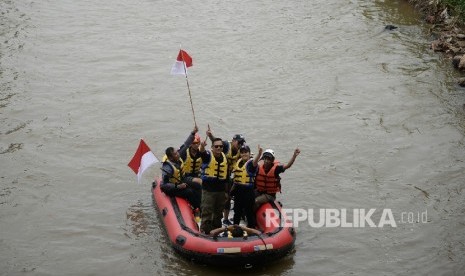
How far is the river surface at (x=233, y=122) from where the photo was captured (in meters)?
9.36

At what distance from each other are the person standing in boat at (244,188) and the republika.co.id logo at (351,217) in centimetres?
101

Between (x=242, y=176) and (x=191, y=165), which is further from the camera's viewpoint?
(x=191, y=165)

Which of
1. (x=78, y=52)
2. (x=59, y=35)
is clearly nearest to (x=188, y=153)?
(x=78, y=52)

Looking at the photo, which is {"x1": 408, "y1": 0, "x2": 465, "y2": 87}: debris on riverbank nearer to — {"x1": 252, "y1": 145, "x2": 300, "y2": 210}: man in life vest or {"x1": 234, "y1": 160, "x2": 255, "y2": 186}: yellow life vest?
{"x1": 252, "y1": 145, "x2": 300, "y2": 210}: man in life vest

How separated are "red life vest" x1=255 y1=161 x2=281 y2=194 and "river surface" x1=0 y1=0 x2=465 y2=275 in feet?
3.10

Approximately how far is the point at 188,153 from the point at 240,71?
683cm

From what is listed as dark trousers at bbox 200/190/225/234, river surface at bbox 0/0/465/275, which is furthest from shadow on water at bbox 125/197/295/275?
dark trousers at bbox 200/190/225/234

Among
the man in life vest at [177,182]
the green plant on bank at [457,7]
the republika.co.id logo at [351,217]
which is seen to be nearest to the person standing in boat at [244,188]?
the man in life vest at [177,182]

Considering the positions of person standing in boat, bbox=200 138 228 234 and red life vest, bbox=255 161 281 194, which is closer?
person standing in boat, bbox=200 138 228 234

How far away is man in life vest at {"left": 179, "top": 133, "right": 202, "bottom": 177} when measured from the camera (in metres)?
9.59

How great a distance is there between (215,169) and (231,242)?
0.98 meters

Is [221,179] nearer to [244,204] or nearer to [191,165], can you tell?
[244,204]

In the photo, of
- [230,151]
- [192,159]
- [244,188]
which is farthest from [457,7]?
[244,188]

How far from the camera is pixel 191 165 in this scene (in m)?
9.71
